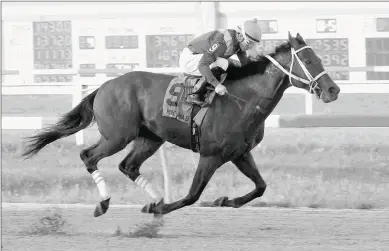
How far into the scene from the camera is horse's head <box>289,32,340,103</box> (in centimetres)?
686

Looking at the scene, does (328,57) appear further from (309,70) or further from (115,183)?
(309,70)

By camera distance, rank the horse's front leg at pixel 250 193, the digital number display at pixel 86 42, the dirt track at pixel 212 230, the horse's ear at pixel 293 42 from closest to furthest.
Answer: the dirt track at pixel 212 230
the horse's ear at pixel 293 42
the horse's front leg at pixel 250 193
the digital number display at pixel 86 42

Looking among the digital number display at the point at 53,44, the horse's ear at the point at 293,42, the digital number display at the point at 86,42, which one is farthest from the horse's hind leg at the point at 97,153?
the digital number display at the point at 53,44

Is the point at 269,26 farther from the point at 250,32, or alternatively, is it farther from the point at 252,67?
the point at 250,32

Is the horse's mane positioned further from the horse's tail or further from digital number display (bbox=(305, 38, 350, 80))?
digital number display (bbox=(305, 38, 350, 80))

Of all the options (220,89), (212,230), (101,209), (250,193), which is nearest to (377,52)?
(250,193)

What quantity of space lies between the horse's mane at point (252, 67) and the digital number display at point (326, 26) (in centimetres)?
496

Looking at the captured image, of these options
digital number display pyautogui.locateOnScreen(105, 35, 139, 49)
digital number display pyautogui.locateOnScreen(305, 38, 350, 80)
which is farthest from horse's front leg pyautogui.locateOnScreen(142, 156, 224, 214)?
digital number display pyautogui.locateOnScreen(105, 35, 139, 49)

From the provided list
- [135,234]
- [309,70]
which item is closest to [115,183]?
[135,234]

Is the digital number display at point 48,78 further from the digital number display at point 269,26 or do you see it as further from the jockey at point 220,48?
the jockey at point 220,48

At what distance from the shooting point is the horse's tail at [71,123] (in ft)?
26.2

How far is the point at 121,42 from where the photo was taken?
1325 centimetres

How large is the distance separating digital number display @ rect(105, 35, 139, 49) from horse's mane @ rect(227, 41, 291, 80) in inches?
236

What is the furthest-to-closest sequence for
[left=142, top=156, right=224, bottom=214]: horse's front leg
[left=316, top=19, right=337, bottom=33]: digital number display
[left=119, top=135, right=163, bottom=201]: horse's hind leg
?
[left=316, top=19, right=337, bottom=33]: digital number display < [left=119, top=135, right=163, bottom=201]: horse's hind leg < [left=142, top=156, right=224, bottom=214]: horse's front leg
